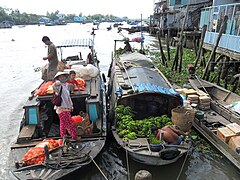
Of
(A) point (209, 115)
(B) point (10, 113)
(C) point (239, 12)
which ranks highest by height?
(C) point (239, 12)

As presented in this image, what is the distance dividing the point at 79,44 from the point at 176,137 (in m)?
6.83

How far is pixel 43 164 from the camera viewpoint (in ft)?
15.9

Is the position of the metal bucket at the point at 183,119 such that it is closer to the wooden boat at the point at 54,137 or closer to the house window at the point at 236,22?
the wooden boat at the point at 54,137

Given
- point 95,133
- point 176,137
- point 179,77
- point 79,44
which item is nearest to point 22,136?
point 95,133

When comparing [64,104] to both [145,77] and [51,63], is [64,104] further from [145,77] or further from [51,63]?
[145,77]

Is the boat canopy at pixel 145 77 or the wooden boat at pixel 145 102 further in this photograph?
the boat canopy at pixel 145 77

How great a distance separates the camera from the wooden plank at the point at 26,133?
5.73 metres

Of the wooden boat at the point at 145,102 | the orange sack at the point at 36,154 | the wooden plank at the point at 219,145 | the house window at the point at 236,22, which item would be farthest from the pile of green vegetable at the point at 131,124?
the house window at the point at 236,22

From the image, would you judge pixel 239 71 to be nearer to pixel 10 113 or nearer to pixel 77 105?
pixel 77 105

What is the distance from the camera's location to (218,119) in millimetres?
7914

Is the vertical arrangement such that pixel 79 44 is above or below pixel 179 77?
above

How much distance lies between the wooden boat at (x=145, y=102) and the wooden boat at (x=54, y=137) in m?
0.64

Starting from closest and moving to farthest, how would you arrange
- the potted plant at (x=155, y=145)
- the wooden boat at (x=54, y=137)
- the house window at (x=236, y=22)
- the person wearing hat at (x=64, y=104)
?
the wooden boat at (x=54, y=137) → the person wearing hat at (x=64, y=104) → the potted plant at (x=155, y=145) → the house window at (x=236, y=22)

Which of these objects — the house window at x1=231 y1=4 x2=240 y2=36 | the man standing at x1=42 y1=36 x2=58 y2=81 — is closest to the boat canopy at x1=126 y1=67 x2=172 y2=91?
the man standing at x1=42 y1=36 x2=58 y2=81
